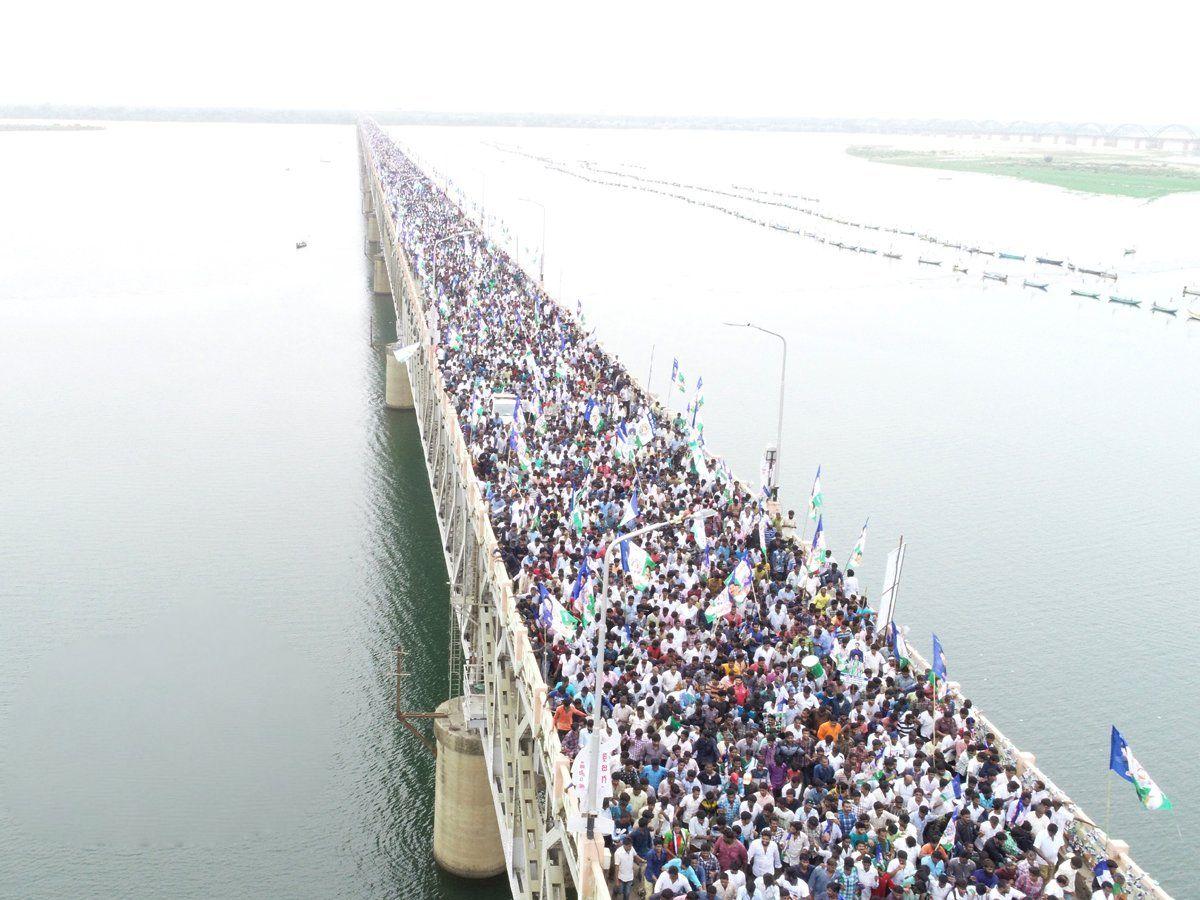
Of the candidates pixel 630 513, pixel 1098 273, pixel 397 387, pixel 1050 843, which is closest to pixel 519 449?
pixel 630 513

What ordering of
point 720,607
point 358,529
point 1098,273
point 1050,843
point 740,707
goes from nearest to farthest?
point 1050,843 < point 740,707 < point 720,607 < point 358,529 < point 1098,273

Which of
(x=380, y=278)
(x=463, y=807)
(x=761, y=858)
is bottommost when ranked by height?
(x=380, y=278)

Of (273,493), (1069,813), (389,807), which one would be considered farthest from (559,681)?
(273,493)

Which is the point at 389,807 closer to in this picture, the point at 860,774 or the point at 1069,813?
the point at 860,774

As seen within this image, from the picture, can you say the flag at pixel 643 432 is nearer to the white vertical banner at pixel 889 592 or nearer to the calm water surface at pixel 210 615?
the calm water surface at pixel 210 615

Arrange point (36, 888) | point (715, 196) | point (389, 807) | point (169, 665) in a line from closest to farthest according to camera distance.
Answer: point (36, 888)
point (389, 807)
point (169, 665)
point (715, 196)

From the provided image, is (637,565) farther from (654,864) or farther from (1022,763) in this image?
(654,864)
